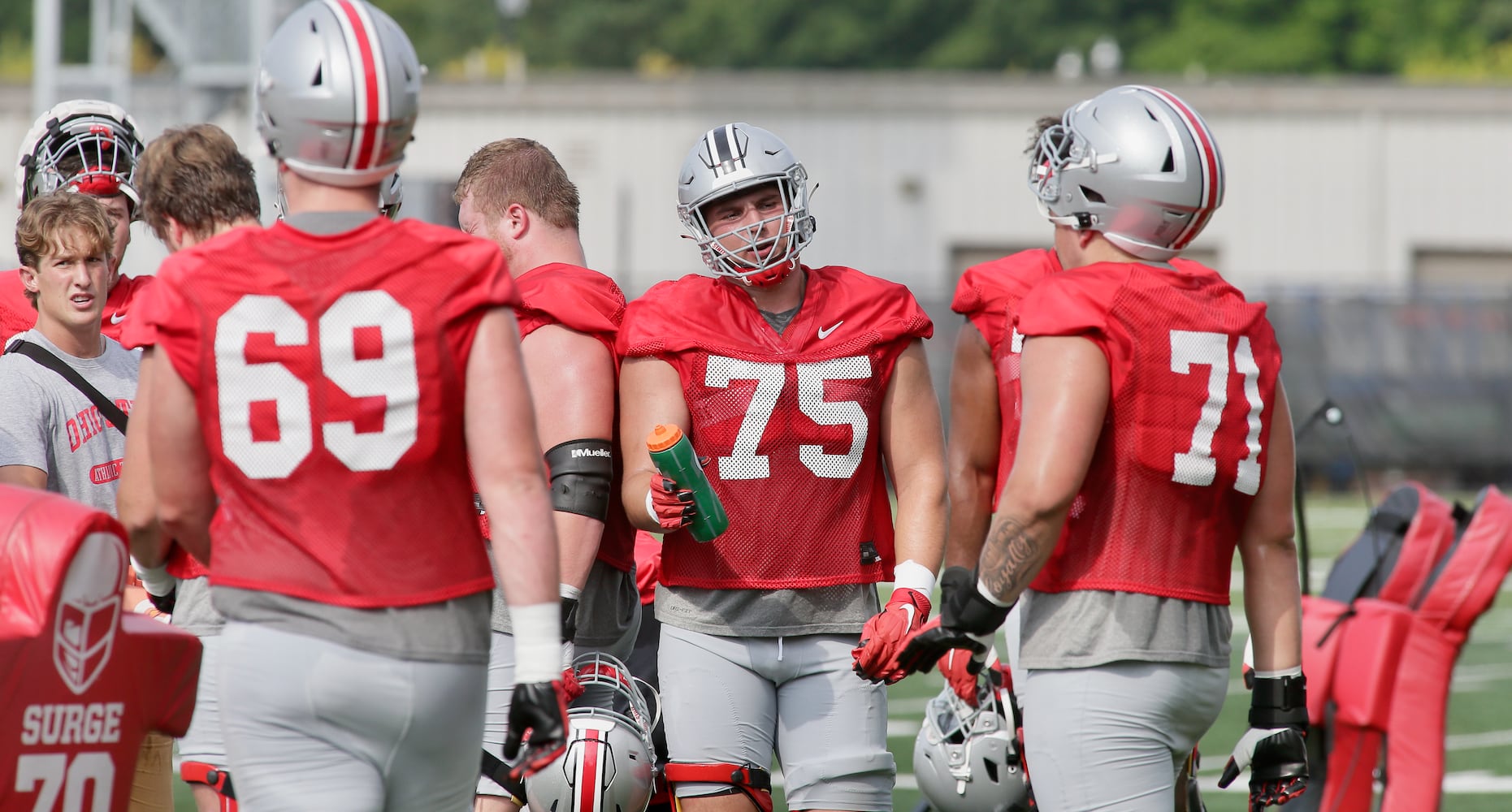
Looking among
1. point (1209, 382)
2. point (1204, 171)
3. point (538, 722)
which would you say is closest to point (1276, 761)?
point (1209, 382)

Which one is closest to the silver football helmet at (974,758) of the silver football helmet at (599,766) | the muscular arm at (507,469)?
the silver football helmet at (599,766)

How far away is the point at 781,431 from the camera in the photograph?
12.4 feet

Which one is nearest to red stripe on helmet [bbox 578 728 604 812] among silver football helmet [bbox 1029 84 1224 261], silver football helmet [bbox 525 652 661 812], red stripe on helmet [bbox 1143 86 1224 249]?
silver football helmet [bbox 525 652 661 812]

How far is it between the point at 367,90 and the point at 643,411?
1.32 metres

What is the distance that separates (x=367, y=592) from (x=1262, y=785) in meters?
1.86

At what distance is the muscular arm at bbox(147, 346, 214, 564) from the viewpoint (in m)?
2.69

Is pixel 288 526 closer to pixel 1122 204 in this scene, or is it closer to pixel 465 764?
pixel 465 764

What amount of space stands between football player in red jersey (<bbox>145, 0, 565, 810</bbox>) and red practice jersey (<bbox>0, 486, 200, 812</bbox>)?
1.49 ft

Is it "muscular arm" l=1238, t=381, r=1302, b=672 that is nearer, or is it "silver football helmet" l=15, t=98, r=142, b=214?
"muscular arm" l=1238, t=381, r=1302, b=672

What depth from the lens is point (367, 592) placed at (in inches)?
103

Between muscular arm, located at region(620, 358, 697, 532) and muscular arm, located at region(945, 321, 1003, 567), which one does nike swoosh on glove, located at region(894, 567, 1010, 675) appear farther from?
muscular arm, located at region(620, 358, 697, 532)

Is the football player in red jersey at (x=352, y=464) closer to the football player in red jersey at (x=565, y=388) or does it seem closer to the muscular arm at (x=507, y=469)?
the muscular arm at (x=507, y=469)

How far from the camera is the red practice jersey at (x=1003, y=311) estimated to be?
3.66 m

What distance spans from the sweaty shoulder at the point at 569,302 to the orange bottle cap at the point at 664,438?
0.49 metres
